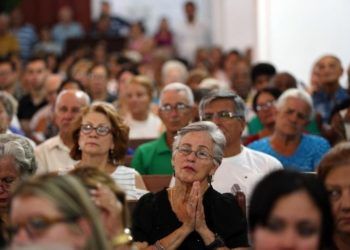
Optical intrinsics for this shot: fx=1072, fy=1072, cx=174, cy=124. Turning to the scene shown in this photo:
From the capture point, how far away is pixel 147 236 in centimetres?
557

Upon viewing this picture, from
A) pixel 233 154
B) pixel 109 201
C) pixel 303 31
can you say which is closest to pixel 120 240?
pixel 109 201

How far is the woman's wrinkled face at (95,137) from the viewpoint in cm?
679

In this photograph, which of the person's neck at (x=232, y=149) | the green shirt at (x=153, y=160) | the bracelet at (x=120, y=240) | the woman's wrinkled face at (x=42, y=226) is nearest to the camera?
the woman's wrinkled face at (x=42, y=226)

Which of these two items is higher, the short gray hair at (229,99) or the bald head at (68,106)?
the short gray hair at (229,99)

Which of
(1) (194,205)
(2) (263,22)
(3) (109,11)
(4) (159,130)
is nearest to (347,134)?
(4) (159,130)

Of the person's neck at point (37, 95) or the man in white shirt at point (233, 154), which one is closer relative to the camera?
the man in white shirt at point (233, 154)

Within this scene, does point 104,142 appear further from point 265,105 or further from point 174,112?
point 265,105

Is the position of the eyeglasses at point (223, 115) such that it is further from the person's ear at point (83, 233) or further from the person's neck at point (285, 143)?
the person's ear at point (83, 233)

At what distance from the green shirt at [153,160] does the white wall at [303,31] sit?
487cm

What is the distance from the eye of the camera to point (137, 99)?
10078 mm

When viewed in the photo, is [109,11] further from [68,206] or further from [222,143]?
[68,206]

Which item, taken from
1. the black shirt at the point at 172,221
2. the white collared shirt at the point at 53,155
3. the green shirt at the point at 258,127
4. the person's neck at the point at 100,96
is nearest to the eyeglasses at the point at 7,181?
the black shirt at the point at 172,221

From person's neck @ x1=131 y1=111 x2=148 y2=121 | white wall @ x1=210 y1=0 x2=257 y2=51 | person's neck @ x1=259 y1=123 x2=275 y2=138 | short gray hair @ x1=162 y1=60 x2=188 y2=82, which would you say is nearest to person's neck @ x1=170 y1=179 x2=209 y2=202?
person's neck @ x1=259 y1=123 x2=275 y2=138

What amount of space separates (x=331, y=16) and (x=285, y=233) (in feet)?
29.8
